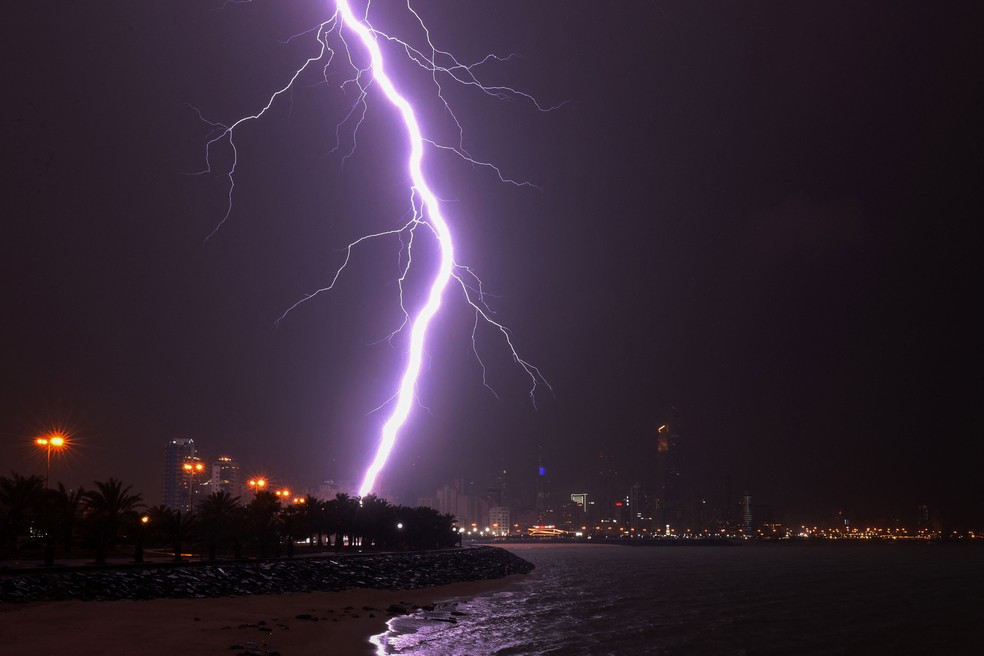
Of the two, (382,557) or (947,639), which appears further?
(382,557)

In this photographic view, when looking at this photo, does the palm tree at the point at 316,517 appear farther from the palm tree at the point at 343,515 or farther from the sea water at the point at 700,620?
the sea water at the point at 700,620

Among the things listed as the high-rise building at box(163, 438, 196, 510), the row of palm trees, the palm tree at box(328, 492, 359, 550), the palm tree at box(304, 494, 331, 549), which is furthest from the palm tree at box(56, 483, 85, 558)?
the high-rise building at box(163, 438, 196, 510)

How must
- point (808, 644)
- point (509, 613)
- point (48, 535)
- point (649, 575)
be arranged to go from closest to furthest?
point (808, 644) < point (48, 535) < point (509, 613) < point (649, 575)

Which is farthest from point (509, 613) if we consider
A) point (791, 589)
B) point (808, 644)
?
point (791, 589)

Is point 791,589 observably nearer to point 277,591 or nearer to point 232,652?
point 277,591

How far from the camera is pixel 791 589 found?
43.6 meters

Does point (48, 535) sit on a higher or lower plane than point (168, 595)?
higher

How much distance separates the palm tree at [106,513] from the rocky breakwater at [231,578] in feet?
8.71

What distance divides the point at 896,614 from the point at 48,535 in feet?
108

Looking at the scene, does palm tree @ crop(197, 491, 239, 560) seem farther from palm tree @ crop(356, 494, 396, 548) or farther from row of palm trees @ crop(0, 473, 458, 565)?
palm tree @ crop(356, 494, 396, 548)

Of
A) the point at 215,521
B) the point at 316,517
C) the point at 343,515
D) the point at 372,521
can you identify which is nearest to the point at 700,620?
the point at 215,521

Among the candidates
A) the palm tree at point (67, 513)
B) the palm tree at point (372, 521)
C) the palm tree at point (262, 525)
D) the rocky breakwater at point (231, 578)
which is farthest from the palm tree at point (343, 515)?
the palm tree at point (67, 513)

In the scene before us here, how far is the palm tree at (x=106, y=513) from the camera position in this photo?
29.4m

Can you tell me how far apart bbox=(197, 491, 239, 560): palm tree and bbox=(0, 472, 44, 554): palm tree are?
823 cm
